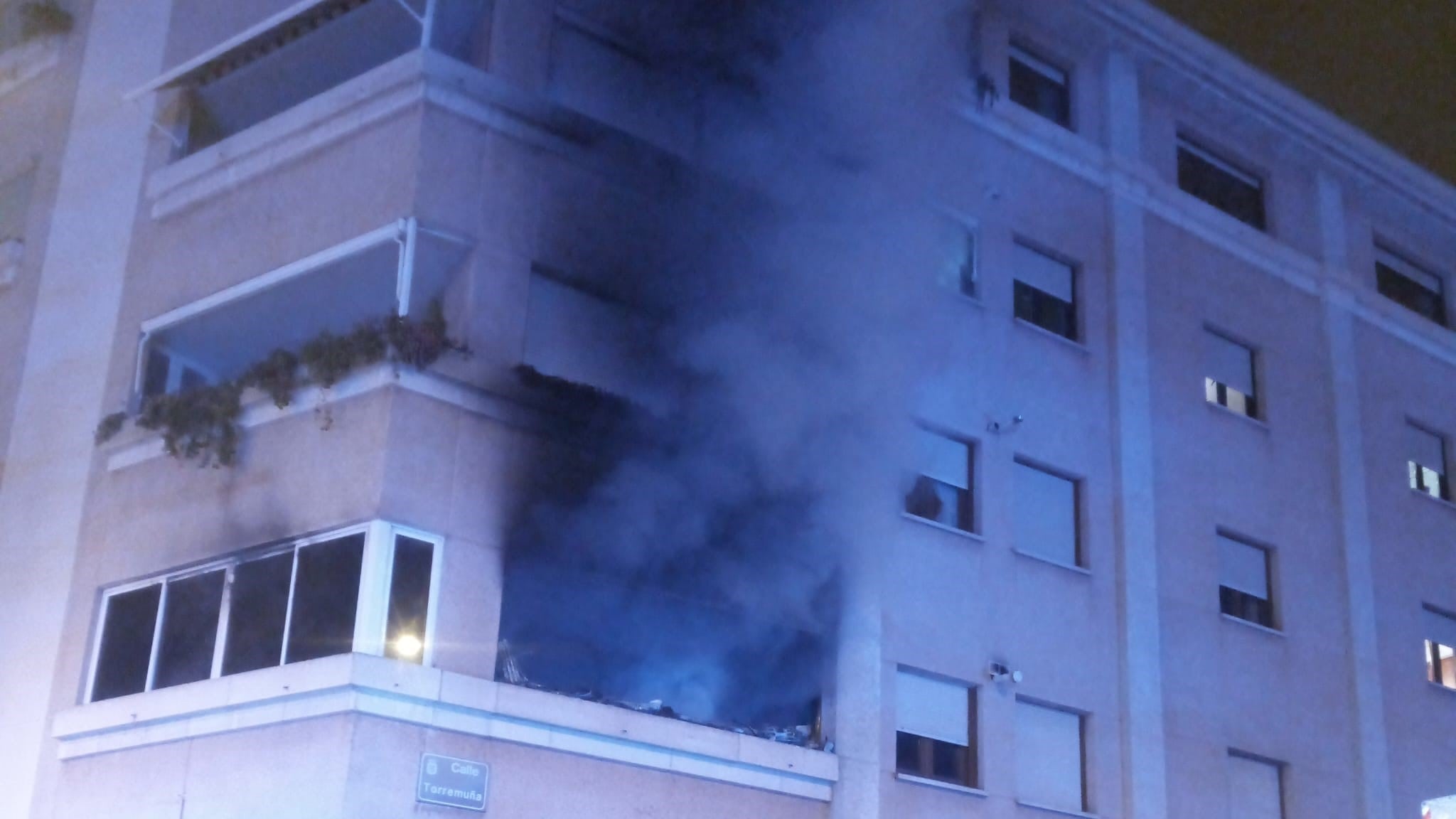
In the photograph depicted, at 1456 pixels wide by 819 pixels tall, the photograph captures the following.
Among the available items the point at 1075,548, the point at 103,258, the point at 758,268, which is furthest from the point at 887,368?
the point at 103,258

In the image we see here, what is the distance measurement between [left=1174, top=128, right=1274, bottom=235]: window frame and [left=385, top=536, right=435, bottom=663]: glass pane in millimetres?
12433

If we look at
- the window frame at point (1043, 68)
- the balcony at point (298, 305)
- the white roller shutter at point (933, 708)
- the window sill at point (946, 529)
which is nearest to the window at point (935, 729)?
the white roller shutter at point (933, 708)

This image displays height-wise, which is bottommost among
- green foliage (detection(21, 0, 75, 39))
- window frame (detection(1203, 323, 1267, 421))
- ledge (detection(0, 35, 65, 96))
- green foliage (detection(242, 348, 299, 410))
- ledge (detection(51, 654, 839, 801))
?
ledge (detection(51, 654, 839, 801))

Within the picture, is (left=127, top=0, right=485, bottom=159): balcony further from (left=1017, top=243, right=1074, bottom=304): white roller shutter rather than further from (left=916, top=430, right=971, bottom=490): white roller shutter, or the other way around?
(left=1017, top=243, right=1074, bottom=304): white roller shutter

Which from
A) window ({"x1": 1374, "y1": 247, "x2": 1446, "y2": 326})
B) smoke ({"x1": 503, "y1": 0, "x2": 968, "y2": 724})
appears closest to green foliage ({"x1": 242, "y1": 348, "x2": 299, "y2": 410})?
smoke ({"x1": 503, "y1": 0, "x2": 968, "y2": 724})

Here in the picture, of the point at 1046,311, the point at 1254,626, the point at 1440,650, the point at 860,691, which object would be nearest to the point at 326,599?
the point at 860,691

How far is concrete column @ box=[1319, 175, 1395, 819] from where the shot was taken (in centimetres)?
1978

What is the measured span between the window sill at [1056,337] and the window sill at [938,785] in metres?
5.51

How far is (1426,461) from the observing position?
75.4 ft

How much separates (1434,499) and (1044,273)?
25.1 feet

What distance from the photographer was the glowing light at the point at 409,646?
12828 mm

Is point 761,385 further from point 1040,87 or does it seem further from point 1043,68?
point 1043,68

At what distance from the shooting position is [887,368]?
1700 centimetres

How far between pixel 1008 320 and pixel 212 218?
894 centimetres
